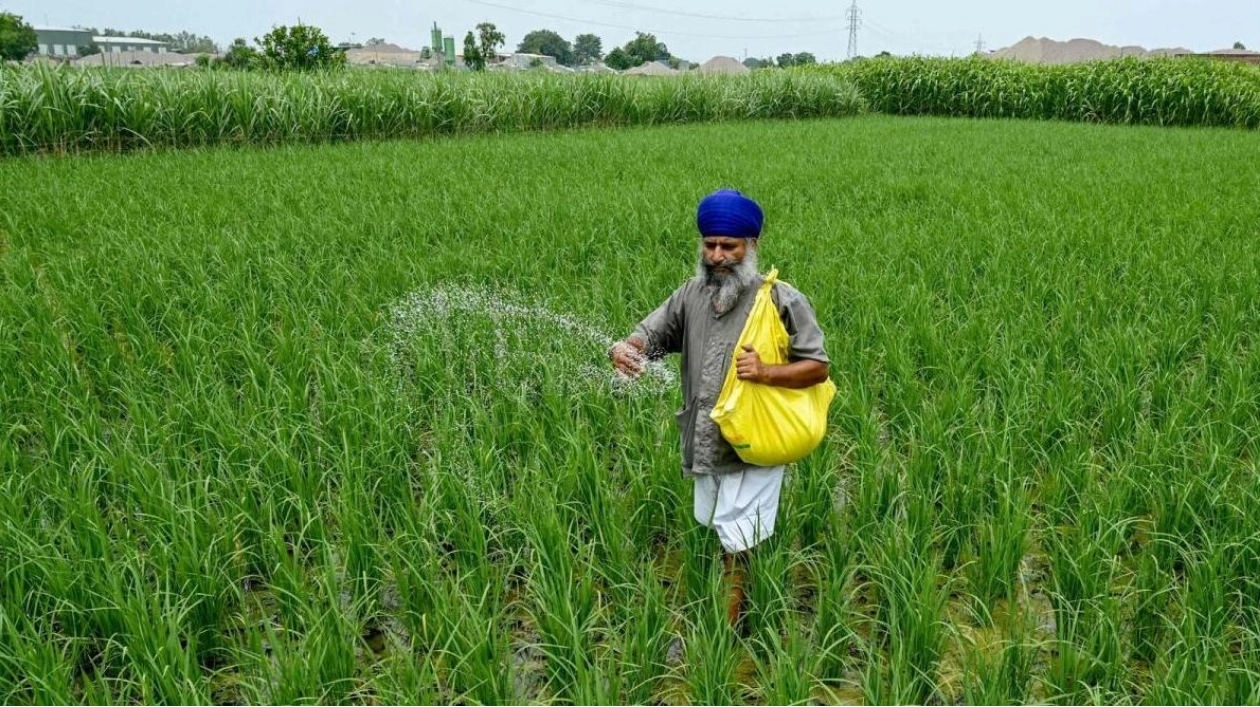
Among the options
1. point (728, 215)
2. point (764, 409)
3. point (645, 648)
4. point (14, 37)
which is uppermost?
point (14, 37)

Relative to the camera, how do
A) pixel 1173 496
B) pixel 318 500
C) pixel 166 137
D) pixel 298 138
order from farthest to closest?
1. pixel 298 138
2. pixel 166 137
3. pixel 318 500
4. pixel 1173 496

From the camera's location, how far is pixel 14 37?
43906 mm

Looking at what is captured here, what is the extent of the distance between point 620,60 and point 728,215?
65476 millimetres

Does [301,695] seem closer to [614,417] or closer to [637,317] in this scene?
[614,417]

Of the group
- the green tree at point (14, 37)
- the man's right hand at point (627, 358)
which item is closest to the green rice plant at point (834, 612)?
the man's right hand at point (627, 358)

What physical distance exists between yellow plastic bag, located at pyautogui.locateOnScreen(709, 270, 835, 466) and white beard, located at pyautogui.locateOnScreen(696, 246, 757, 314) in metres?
0.04

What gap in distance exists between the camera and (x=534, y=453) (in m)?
2.49

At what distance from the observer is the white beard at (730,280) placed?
163 centimetres

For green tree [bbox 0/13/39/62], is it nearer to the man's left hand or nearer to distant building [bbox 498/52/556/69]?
distant building [bbox 498/52/556/69]

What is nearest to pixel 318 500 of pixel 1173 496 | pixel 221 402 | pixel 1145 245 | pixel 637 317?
pixel 221 402

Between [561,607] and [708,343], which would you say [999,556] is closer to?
[708,343]

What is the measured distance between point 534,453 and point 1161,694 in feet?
5.17

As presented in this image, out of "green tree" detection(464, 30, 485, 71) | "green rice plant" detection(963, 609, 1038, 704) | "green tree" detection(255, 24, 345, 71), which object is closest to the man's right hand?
"green rice plant" detection(963, 609, 1038, 704)

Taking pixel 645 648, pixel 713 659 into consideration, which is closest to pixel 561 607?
pixel 645 648
